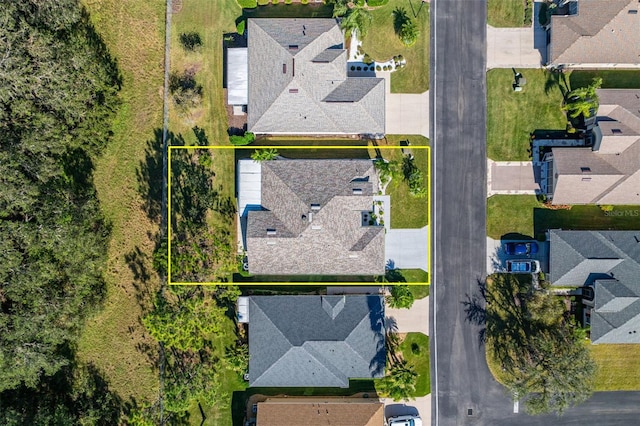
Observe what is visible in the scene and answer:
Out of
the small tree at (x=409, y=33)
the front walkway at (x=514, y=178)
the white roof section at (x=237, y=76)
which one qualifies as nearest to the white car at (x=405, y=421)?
the front walkway at (x=514, y=178)

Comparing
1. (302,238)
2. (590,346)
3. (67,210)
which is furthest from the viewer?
(590,346)

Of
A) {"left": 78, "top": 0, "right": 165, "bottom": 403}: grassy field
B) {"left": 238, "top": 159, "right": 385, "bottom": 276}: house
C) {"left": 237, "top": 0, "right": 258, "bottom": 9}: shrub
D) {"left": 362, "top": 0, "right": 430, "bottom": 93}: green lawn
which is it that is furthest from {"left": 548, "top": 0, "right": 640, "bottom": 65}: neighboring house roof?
{"left": 78, "top": 0, "right": 165, "bottom": 403}: grassy field

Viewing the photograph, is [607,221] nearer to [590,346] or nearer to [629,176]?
[629,176]

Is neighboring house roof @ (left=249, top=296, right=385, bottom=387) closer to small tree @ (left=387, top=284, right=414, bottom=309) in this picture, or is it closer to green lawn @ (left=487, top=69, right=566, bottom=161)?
small tree @ (left=387, top=284, right=414, bottom=309)

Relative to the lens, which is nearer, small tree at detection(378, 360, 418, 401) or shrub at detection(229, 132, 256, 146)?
small tree at detection(378, 360, 418, 401)

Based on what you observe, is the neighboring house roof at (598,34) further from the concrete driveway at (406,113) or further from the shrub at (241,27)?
the shrub at (241,27)

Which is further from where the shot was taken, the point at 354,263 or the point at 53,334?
the point at 354,263

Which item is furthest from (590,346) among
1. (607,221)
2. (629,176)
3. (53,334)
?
(53,334)
